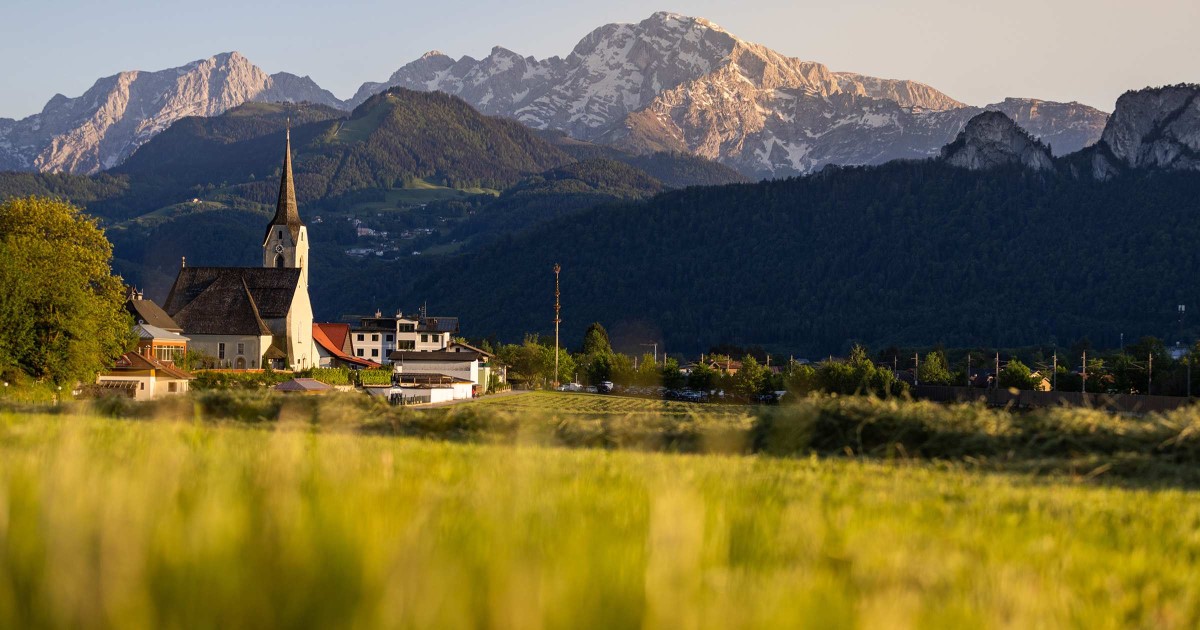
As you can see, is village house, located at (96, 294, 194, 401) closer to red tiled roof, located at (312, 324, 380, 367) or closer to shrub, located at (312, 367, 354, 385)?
shrub, located at (312, 367, 354, 385)

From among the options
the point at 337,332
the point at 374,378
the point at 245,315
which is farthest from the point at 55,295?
the point at 337,332

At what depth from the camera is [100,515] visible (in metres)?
4.52

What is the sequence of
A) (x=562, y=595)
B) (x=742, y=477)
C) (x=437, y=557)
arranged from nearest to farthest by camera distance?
(x=562, y=595) → (x=437, y=557) → (x=742, y=477)

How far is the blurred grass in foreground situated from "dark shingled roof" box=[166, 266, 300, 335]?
10928 cm

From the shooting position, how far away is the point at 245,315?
374ft

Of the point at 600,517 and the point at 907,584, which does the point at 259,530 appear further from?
the point at 907,584

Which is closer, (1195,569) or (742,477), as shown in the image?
(1195,569)

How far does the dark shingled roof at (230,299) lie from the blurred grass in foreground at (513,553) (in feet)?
359

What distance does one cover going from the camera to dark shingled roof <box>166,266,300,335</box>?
113750 mm

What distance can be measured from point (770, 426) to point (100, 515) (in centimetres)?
1705

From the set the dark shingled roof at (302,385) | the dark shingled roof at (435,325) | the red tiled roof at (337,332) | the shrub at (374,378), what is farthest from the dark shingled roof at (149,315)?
the dark shingled roof at (435,325)

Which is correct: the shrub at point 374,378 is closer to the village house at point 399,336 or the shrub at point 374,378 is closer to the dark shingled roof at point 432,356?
the dark shingled roof at point 432,356

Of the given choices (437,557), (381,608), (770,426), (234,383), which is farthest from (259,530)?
(234,383)

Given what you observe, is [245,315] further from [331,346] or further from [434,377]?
[331,346]
